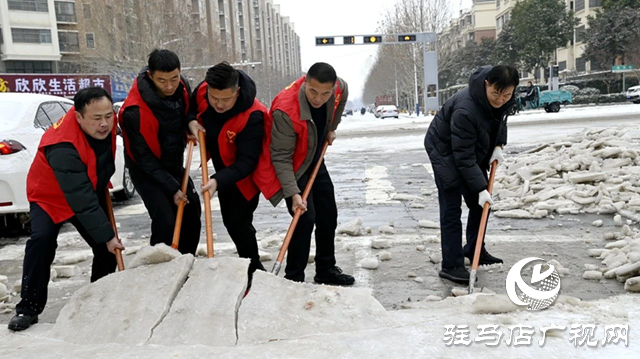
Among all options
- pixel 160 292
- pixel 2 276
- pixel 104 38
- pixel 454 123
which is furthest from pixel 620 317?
pixel 104 38

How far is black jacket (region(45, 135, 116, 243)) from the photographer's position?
3.23m

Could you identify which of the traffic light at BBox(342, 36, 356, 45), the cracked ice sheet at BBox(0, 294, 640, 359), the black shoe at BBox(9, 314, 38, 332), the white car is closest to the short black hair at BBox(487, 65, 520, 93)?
the cracked ice sheet at BBox(0, 294, 640, 359)

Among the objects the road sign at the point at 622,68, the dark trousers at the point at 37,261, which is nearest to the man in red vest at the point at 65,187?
the dark trousers at the point at 37,261

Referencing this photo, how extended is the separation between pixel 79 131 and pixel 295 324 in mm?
1648

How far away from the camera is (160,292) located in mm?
3066

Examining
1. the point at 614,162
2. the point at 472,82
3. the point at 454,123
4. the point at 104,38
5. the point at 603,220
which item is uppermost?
the point at 104,38

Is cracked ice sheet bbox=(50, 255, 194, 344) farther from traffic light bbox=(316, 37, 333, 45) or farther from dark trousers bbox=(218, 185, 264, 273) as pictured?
traffic light bbox=(316, 37, 333, 45)

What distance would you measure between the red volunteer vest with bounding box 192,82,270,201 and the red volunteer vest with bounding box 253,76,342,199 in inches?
2.7

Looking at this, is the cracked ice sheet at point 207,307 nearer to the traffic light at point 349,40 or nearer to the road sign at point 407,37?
the traffic light at point 349,40

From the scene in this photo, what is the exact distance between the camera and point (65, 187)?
3248mm

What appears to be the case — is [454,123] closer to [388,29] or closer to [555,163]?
[555,163]

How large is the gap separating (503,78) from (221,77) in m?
1.78

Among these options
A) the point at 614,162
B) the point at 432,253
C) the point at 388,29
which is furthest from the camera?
the point at 388,29

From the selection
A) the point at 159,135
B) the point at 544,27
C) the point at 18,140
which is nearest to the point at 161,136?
the point at 159,135
